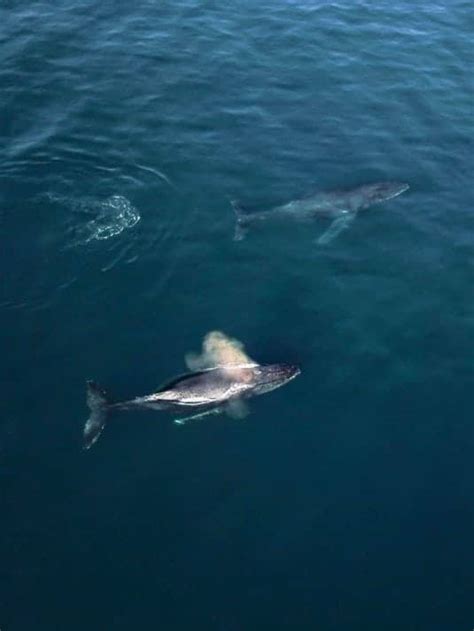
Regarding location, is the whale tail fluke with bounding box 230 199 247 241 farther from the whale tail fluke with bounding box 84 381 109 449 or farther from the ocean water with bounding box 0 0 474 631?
the whale tail fluke with bounding box 84 381 109 449

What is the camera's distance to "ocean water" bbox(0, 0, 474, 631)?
2230 centimetres

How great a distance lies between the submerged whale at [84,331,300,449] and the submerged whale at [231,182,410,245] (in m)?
8.62

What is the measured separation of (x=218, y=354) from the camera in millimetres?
28391

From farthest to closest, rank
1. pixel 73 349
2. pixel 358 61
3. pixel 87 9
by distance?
1. pixel 87 9
2. pixel 358 61
3. pixel 73 349

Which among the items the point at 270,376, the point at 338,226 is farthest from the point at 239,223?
the point at 270,376

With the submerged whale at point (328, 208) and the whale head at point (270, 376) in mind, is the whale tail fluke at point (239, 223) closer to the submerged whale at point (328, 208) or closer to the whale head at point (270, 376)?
the submerged whale at point (328, 208)

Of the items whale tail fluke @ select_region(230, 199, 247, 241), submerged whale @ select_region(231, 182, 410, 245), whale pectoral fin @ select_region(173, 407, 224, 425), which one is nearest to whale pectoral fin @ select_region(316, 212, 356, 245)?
submerged whale @ select_region(231, 182, 410, 245)

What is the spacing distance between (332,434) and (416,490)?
11.9ft

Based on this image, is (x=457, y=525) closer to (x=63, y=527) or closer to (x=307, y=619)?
(x=307, y=619)

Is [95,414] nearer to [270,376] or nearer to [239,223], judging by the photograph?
[270,376]

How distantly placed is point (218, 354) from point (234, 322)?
1.96m

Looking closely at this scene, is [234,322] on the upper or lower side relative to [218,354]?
upper

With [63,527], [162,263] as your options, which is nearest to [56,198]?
[162,263]

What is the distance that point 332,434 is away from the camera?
26.2m
